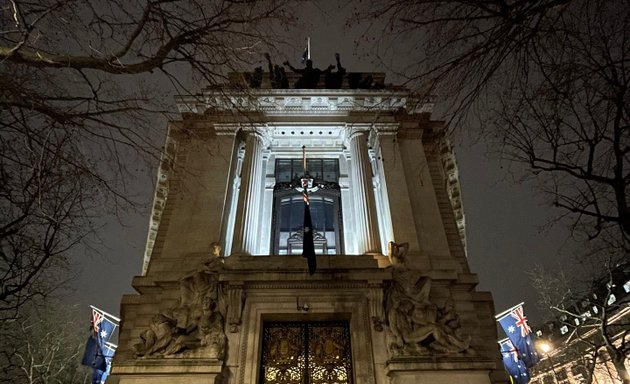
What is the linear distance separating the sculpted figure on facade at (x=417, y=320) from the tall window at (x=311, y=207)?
4.80 metres

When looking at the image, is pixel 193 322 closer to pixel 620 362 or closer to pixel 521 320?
pixel 521 320

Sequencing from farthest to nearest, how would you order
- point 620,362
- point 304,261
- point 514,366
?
point 514,366
point 620,362
point 304,261

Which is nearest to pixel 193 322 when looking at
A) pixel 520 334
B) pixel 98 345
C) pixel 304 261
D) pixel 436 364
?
pixel 304 261

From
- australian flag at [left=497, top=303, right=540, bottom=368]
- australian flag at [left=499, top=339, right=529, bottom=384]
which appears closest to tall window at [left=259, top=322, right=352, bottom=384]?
australian flag at [left=499, top=339, right=529, bottom=384]

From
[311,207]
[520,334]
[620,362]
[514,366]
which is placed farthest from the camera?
[311,207]

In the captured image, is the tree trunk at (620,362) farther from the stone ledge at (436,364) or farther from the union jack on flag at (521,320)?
the stone ledge at (436,364)

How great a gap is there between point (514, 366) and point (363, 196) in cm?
918

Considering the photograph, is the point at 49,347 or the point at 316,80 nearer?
the point at 316,80

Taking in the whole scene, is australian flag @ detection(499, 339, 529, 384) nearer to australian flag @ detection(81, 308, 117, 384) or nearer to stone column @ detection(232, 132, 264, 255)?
stone column @ detection(232, 132, 264, 255)

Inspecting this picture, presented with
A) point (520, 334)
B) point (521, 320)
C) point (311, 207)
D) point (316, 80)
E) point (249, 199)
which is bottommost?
point (520, 334)

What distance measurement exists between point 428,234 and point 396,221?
1409mm

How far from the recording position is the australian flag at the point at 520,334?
15.4m

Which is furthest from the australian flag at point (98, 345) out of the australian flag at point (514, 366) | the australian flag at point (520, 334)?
the australian flag at point (520, 334)

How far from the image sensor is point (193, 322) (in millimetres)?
11828
